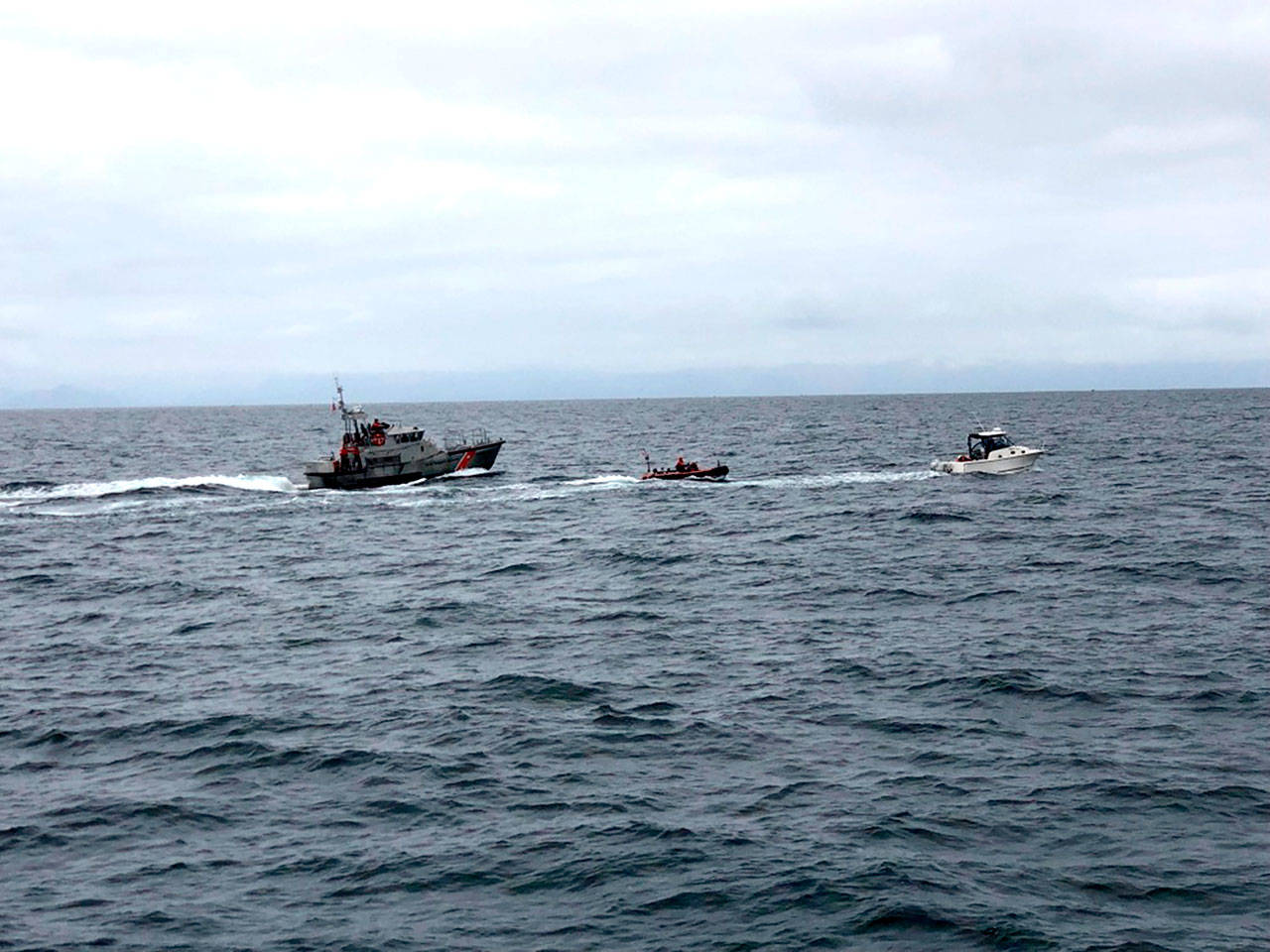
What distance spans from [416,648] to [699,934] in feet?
58.8

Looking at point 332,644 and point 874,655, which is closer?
point 874,655

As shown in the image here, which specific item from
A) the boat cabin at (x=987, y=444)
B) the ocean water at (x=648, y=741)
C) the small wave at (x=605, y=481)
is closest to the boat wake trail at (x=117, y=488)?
the small wave at (x=605, y=481)

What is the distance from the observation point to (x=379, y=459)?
7631cm

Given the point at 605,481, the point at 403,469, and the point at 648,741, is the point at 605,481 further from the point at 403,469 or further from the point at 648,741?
the point at 648,741

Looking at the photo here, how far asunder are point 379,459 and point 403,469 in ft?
7.00

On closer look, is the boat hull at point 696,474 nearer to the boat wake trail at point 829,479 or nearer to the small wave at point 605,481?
the boat wake trail at point 829,479

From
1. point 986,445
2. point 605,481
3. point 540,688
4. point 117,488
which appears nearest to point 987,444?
point 986,445

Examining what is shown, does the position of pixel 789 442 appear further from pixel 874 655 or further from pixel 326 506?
pixel 874 655

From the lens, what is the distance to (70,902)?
1719 cm

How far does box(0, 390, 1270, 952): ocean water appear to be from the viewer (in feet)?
54.7

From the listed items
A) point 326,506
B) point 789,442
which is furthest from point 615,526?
point 789,442

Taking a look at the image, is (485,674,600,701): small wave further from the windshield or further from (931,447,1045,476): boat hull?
the windshield

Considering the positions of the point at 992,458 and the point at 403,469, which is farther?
the point at 403,469

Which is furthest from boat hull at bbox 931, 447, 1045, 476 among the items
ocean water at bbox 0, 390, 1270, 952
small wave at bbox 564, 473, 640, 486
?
small wave at bbox 564, 473, 640, 486
